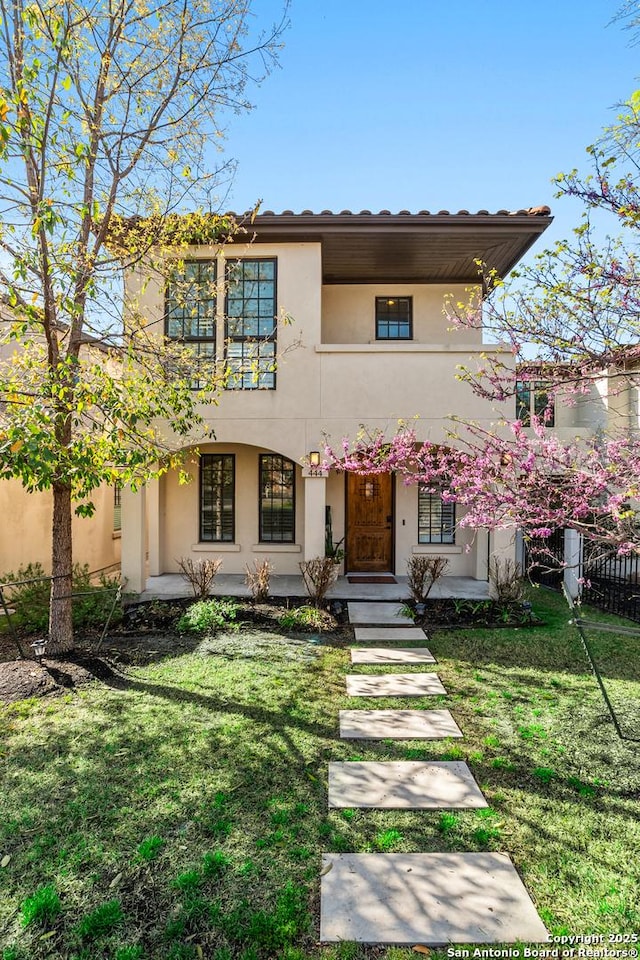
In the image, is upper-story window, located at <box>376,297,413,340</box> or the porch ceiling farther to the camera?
upper-story window, located at <box>376,297,413,340</box>

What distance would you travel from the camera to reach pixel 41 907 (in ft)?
8.51

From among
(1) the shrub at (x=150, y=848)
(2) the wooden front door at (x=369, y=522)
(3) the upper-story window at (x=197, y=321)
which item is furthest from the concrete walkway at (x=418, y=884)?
(3) the upper-story window at (x=197, y=321)

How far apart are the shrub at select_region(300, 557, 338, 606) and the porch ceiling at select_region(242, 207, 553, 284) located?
5856 mm

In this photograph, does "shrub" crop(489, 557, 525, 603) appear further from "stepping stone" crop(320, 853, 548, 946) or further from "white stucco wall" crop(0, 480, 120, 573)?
"white stucco wall" crop(0, 480, 120, 573)

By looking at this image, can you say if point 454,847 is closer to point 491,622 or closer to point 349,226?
point 491,622

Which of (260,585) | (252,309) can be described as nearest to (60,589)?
(260,585)

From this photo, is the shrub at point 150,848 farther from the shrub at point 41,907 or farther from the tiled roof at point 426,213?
the tiled roof at point 426,213

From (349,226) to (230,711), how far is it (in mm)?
7879

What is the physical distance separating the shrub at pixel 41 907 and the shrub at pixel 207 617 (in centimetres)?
468

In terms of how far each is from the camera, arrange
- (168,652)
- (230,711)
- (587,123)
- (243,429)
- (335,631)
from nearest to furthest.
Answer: (587,123) < (230,711) < (168,652) < (335,631) < (243,429)

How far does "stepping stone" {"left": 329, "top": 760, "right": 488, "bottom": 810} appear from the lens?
350 centimetres

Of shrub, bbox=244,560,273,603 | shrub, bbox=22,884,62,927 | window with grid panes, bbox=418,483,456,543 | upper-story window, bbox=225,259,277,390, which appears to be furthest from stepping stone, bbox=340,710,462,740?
upper-story window, bbox=225,259,277,390

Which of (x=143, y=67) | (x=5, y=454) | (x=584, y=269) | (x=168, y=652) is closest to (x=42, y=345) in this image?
(x=5, y=454)

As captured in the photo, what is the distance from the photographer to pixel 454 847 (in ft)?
10.1
